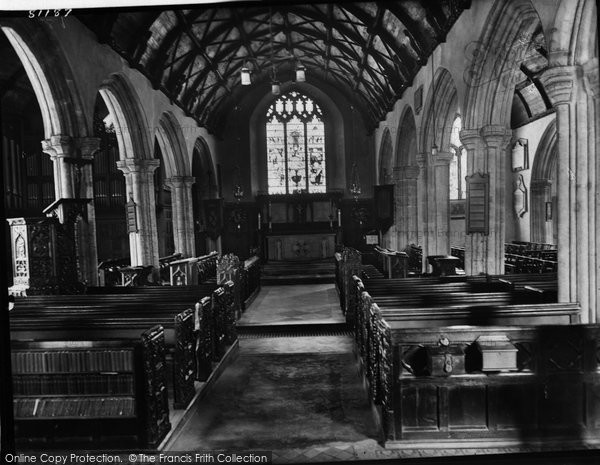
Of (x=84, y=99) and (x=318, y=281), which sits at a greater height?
(x=84, y=99)

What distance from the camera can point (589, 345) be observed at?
367 cm

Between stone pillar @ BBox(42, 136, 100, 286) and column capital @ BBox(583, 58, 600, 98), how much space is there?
8160 millimetres

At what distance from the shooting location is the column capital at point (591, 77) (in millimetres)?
4969

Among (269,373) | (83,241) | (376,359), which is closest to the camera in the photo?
(376,359)

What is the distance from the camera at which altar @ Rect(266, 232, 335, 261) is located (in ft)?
58.4

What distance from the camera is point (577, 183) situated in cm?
501

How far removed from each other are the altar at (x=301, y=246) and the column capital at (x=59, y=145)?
1033 cm

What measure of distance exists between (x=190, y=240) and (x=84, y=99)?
731 centimetres

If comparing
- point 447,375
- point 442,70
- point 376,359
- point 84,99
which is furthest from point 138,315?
point 442,70

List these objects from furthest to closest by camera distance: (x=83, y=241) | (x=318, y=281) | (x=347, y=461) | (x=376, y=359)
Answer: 1. (x=318, y=281)
2. (x=83, y=241)
3. (x=376, y=359)
4. (x=347, y=461)

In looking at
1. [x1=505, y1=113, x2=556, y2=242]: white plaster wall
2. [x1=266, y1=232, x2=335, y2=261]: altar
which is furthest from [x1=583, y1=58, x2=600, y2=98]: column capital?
[x1=266, y1=232, x2=335, y2=261]: altar

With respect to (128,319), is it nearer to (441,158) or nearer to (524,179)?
(441,158)

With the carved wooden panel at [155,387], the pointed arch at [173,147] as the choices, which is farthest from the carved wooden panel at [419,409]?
the pointed arch at [173,147]

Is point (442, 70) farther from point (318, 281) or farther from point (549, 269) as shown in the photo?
point (318, 281)
